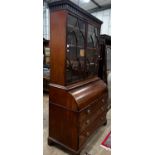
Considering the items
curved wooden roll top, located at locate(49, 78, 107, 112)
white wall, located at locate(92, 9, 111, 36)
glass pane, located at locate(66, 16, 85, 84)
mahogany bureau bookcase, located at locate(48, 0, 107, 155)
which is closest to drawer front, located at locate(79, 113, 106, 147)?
mahogany bureau bookcase, located at locate(48, 0, 107, 155)

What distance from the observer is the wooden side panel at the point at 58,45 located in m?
1.90

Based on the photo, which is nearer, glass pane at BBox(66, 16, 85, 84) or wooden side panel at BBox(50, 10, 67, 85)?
wooden side panel at BBox(50, 10, 67, 85)

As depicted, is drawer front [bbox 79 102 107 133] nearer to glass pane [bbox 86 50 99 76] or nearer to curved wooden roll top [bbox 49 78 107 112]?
curved wooden roll top [bbox 49 78 107 112]

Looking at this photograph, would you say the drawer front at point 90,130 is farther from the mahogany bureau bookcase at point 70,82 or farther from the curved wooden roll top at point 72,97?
the curved wooden roll top at point 72,97

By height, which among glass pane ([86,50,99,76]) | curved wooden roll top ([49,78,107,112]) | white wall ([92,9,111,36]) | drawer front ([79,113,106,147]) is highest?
white wall ([92,9,111,36])

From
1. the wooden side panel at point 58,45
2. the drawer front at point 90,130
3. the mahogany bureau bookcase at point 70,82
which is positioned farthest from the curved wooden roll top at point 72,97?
the drawer front at point 90,130

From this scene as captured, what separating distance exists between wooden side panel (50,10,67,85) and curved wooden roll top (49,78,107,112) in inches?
4.6

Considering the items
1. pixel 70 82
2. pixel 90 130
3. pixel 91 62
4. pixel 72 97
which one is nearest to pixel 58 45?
pixel 70 82

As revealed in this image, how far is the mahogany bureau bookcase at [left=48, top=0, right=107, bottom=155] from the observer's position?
1.93 meters

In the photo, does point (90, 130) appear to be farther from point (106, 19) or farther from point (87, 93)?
point (106, 19)
